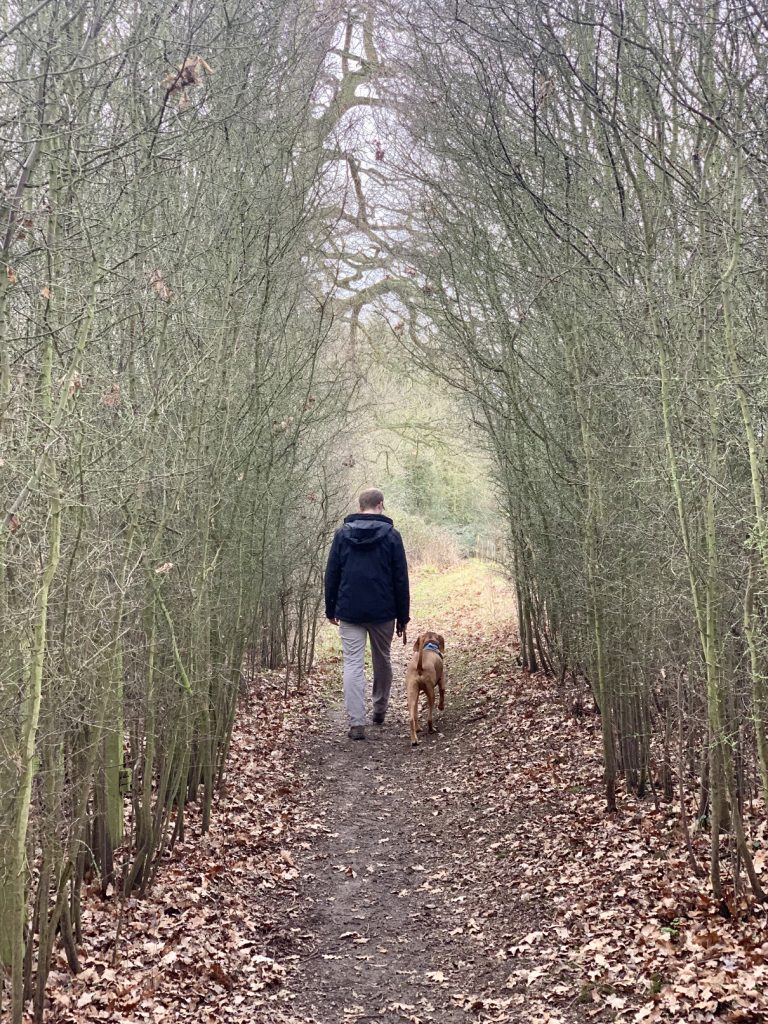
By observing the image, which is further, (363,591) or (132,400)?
(363,591)

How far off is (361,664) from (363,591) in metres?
0.72

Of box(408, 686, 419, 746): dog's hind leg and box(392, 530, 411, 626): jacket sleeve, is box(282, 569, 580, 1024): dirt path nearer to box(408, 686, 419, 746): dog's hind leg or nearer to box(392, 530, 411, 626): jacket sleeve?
box(408, 686, 419, 746): dog's hind leg

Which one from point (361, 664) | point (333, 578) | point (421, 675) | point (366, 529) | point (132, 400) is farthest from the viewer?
point (333, 578)

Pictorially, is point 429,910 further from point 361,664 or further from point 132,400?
point 361,664

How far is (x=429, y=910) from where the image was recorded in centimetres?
540

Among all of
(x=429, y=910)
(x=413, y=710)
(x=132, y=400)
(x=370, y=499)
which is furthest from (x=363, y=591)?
(x=132, y=400)

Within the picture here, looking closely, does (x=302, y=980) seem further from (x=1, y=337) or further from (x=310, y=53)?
(x=310, y=53)

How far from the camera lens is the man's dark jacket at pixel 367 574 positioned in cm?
918

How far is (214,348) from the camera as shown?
615 cm

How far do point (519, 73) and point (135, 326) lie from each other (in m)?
3.43

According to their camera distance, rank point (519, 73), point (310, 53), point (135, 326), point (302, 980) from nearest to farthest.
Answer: point (302, 980) < point (135, 326) < point (519, 73) < point (310, 53)

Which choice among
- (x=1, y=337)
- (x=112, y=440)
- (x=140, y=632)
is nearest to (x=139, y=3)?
(x=112, y=440)

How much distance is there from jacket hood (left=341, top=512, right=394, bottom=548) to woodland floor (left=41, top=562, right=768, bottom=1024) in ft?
6.81

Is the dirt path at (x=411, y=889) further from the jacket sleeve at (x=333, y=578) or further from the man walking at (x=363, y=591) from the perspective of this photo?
the jacket sleeve at (x=333, y=578)
